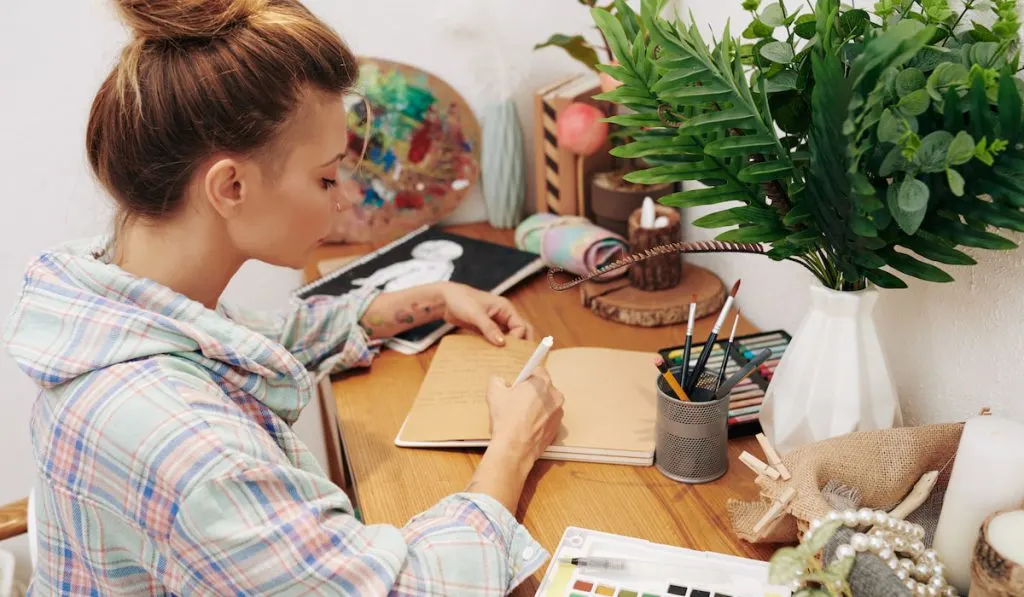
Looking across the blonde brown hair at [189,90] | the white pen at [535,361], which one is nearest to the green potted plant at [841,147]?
the white pen at [535,361]

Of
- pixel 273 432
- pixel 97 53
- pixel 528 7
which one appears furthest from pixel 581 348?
pixel 97 53

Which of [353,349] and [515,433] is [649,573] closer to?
[515,433]

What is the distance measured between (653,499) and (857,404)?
22 cm

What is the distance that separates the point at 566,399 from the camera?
103 centimetres

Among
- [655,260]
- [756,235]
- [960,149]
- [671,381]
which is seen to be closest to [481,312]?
[655,260]

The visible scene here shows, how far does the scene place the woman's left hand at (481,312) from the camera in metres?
1.18

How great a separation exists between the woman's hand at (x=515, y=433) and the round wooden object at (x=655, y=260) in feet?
1.09

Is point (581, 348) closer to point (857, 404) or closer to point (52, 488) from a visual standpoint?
point (857, 404)

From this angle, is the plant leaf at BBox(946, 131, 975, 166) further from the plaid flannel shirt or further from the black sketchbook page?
the black sketchbook page

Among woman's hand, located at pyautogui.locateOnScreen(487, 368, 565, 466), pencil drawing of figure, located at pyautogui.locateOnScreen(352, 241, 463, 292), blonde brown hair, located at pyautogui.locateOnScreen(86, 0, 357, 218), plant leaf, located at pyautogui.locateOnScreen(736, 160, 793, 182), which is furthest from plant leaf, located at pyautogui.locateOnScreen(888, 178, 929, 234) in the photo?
pencil drawing of figure, located at pyautogui.locateOnScreen(352, 241, 463, 292)

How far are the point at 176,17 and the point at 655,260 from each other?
717 millimetres

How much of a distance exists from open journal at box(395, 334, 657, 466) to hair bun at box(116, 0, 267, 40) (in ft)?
1.58

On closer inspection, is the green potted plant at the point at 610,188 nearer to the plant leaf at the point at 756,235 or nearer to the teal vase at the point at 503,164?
the teal vase at the point at 503,164

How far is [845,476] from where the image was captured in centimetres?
74
